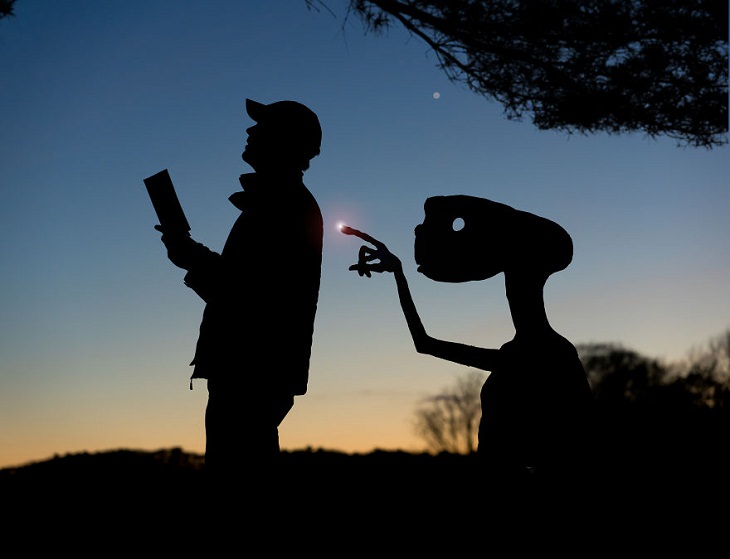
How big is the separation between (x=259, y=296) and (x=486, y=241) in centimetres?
100

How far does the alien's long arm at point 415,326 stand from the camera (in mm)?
2676

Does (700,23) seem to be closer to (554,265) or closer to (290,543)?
(554,265)

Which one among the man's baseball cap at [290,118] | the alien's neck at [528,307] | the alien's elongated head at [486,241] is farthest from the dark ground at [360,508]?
the man's baseball cap at [290,118]

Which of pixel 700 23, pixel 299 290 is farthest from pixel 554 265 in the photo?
pixel 700 23

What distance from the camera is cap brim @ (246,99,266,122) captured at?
10.6ft

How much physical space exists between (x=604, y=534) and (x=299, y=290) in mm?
1518

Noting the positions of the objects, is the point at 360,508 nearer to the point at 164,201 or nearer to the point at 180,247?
the point at 180,247

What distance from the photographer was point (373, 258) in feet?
9.20

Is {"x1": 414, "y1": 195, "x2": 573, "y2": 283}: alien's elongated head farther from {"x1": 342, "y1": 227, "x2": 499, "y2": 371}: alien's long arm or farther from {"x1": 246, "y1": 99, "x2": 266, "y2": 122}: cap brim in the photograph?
{"x1": 246, "y1": 99, "x2": 266, "y2": 122}: cap brim

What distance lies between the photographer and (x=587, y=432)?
241cm

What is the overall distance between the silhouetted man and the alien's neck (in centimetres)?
97

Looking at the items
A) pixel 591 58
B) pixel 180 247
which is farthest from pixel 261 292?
pixel 591 58

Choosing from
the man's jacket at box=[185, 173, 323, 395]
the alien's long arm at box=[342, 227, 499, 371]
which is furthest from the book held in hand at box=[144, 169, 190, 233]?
the alien's long arm at box=[342, 227, 499, 371]

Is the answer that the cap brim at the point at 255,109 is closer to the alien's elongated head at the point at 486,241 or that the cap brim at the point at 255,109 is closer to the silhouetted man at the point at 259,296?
the silhouetted man at the point at 259,296
